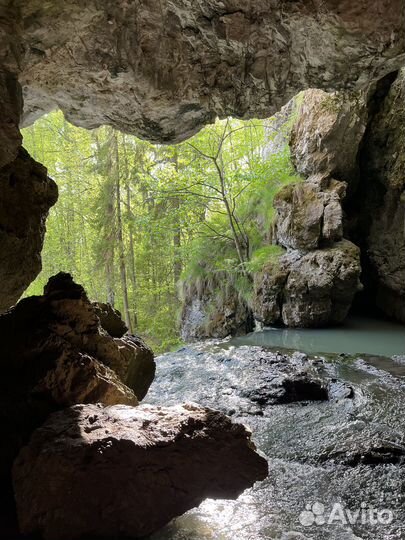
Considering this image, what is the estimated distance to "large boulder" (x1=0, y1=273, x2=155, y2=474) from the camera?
3303mm

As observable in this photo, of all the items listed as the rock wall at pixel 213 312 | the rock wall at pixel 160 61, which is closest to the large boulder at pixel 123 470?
the rock wall at pixel 160 61

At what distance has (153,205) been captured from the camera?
46.9 feet

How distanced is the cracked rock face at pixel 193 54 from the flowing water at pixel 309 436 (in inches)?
157

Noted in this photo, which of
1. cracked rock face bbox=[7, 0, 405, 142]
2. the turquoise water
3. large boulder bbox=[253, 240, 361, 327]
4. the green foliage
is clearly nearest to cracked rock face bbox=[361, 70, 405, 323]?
the turquoise water

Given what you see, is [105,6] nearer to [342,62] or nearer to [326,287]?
[342,62]

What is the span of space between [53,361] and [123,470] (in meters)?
1.28

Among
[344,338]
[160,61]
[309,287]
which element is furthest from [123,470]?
[309,287]

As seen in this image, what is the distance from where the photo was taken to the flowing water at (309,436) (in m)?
2.78

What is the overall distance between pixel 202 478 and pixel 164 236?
12.4 m

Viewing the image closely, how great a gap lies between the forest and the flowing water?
4.84 metres

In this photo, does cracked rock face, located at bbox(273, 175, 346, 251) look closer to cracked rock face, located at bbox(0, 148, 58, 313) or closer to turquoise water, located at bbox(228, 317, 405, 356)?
turquoise water, located at bbox(228, 317, 405, 356)

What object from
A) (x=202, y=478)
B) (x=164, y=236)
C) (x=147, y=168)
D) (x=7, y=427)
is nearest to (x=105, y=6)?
(x=7, y=427)

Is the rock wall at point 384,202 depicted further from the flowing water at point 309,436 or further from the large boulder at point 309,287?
the flowing water at point 309,436

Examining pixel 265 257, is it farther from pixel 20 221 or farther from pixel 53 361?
pixel 53 361
